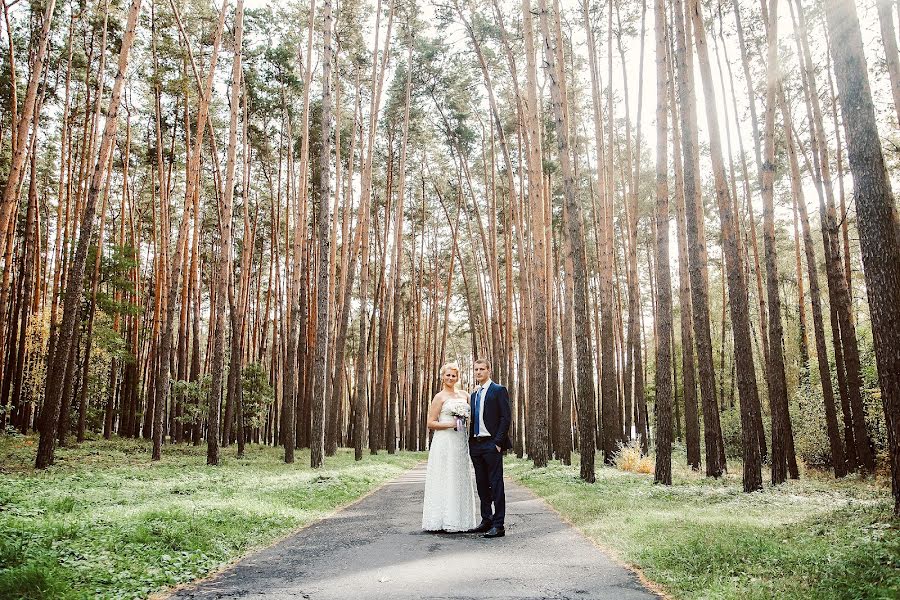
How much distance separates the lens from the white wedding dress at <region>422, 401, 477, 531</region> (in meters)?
6.23

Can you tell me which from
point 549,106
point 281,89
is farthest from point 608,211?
point 281,89

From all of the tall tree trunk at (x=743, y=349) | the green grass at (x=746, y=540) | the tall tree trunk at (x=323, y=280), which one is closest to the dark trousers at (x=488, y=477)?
the green grass at (x=746, y=540)

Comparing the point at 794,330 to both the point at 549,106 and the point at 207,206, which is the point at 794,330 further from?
the point at 207,206

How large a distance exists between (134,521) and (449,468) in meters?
3.12

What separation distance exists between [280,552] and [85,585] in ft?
5.40

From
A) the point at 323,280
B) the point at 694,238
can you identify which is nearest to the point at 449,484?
the point at 694,238

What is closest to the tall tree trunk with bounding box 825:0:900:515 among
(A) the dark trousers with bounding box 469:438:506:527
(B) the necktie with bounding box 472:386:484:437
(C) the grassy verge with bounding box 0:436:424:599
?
Result: (A) the dark trousers with bounding box 469:438:506:527

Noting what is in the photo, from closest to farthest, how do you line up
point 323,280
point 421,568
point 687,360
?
point 421,568 → point 687,360 → point 323,280

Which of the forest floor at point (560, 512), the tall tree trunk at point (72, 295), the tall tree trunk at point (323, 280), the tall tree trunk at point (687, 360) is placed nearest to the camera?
the forest floor at point (560, 512)

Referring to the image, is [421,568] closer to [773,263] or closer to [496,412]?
[496,412]

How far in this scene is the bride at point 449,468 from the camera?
20.5 feet

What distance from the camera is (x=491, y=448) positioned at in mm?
6113

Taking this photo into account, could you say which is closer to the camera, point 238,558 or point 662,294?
point 238,558

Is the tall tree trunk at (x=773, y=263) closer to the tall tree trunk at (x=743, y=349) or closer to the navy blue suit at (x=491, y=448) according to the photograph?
the tall tree trunk at (x=743, y=349)
